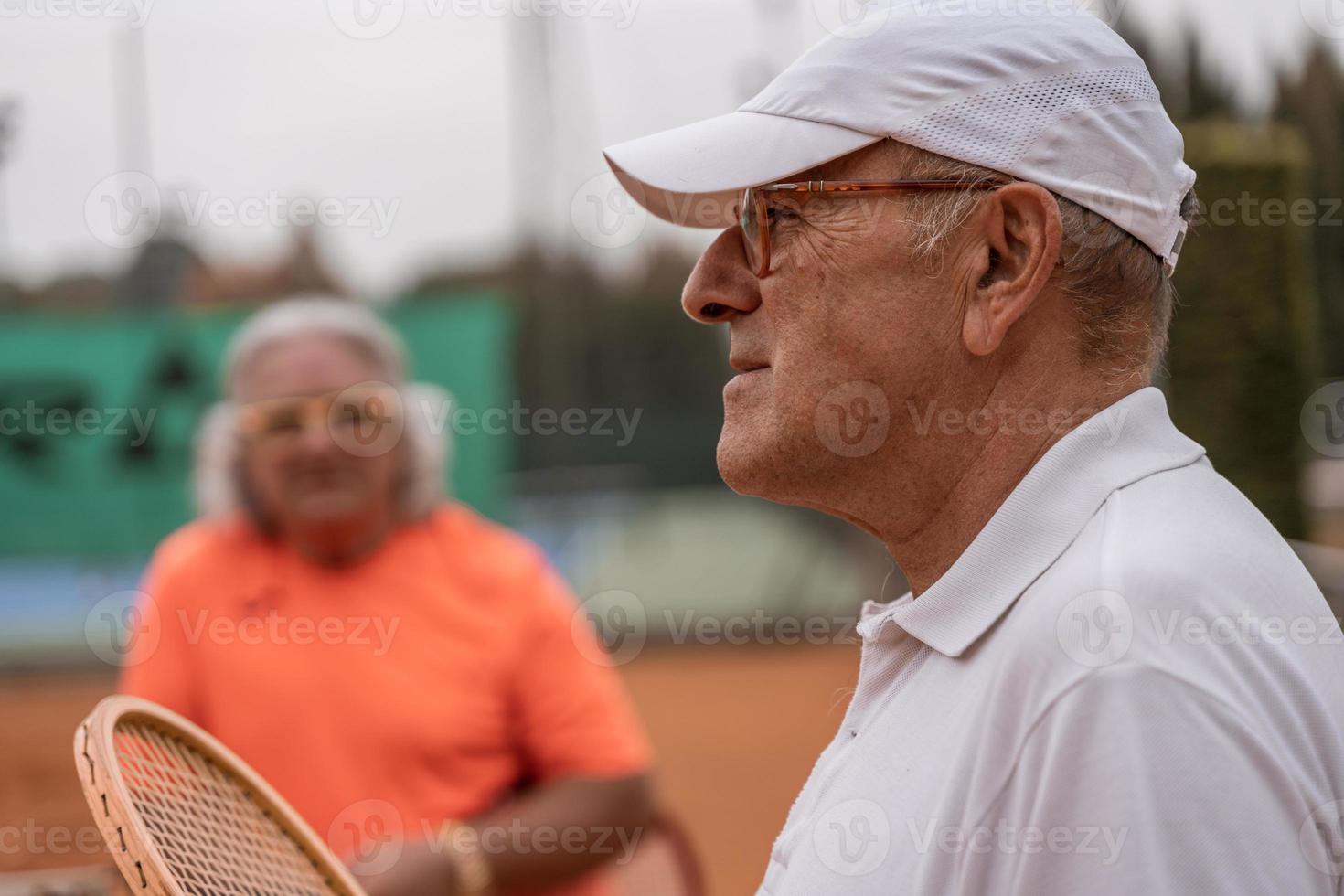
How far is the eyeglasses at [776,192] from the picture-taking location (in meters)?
1.35

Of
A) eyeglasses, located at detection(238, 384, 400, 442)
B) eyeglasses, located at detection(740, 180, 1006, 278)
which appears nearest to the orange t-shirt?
eyeglasses, located at detection(238, 384, 400, 442)

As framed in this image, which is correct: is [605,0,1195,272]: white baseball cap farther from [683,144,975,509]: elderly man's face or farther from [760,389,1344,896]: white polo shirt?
[760,389,1344,896]: white polo shirt

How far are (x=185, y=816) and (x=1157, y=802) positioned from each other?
1.25 m

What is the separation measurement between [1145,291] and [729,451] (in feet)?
1.64

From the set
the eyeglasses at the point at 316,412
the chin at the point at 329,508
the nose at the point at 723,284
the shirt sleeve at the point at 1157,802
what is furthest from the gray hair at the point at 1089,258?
the eyeglasses at the point at 316,412

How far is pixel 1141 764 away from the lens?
997 mm

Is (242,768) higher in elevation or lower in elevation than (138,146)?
lower

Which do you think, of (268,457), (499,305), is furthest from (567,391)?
(268,457)

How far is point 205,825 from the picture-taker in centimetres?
172

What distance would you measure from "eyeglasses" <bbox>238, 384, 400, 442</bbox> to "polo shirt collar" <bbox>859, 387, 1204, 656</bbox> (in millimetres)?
2199

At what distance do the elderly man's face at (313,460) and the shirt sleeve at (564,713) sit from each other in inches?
20.5

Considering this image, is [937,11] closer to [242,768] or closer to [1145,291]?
[1145,291]

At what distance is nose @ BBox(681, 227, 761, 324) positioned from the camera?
1.53 m

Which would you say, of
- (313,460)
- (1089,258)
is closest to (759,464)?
(1089,258)
